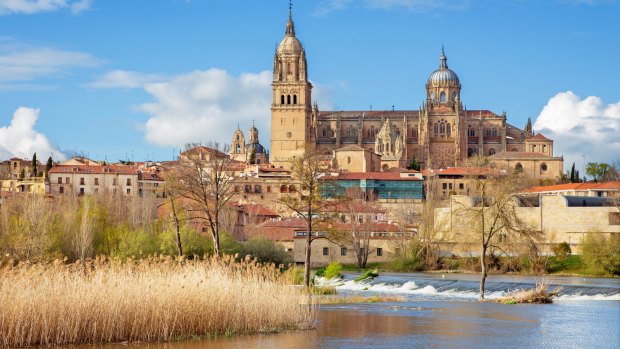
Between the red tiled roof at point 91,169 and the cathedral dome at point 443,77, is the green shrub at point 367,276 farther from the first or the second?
the cathedral dome at point 443,77

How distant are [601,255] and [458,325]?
2727 cm

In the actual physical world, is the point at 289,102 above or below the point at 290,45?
below

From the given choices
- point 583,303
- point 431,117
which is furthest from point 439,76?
point 583,303

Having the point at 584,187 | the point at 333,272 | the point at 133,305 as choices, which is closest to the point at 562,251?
the point at 333,272

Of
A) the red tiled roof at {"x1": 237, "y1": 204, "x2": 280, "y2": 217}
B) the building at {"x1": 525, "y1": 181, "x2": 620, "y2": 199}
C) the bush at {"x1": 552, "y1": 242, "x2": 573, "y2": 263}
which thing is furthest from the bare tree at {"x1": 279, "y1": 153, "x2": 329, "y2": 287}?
the building at {"x1": 525, "y1": 181, "x2": 620, "y2": 199}

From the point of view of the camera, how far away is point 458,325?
981 inches

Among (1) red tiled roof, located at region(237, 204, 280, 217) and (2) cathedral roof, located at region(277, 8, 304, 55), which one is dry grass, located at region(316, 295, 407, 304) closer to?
(1) red tiled roof, located at region(237, 204, 280, 217)

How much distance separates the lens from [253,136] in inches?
6014

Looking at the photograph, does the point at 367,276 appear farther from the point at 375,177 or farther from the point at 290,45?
the point at 290,45

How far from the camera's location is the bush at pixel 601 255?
49531 mm

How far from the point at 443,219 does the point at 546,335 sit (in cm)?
3773

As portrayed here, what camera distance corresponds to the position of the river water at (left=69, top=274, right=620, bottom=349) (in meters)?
20.8

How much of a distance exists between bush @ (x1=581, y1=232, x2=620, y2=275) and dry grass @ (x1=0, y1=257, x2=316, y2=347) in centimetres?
3138

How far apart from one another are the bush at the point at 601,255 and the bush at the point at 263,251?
15.4 meters
